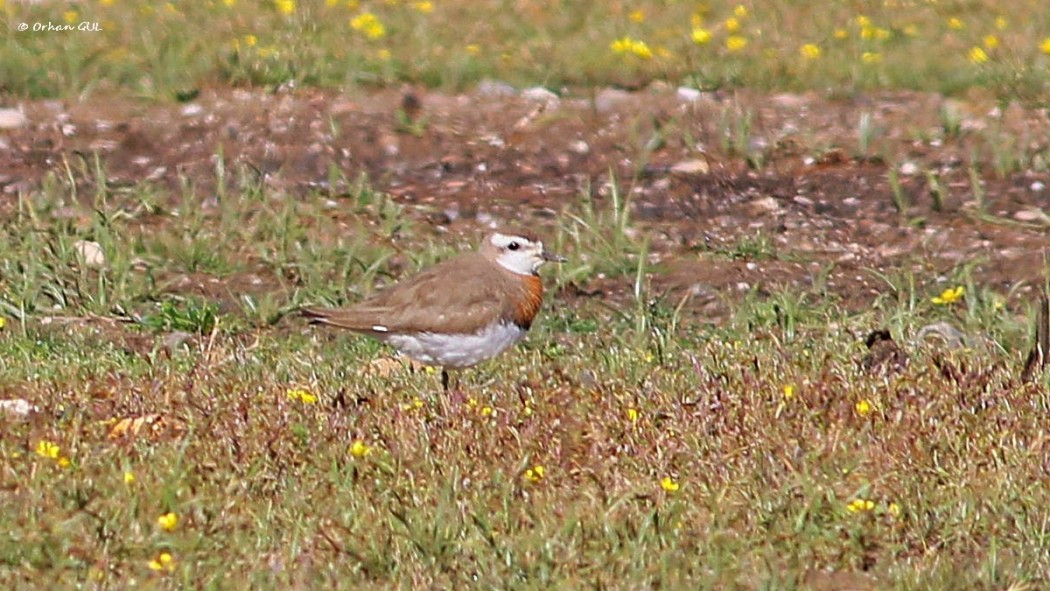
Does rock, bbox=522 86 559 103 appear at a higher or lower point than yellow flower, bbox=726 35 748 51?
higher

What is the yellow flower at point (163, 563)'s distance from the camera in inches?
223

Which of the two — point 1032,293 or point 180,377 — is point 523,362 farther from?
point 1032,293

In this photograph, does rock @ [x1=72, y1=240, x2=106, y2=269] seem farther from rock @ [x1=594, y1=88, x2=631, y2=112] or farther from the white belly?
rock @ [x1=594, y1=88, x2=631, y2=112]

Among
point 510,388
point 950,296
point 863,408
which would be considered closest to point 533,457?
point 510,388

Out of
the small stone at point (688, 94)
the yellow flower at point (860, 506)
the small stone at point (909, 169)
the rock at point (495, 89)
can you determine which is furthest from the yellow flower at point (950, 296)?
the rock at point (495, 89)

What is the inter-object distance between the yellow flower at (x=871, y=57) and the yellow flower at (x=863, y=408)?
689 cm

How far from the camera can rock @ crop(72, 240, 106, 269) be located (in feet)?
31.5

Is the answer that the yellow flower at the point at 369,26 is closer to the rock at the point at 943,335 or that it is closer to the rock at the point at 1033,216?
the rock at the point at 1033,216

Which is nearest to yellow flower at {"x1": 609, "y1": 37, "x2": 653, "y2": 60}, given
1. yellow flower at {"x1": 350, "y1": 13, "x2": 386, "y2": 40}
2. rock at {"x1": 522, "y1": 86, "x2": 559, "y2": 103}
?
rock at {"x1": 522, "y1": 86, "x2": 559, "y2": 103}

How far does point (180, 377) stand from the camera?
7.47m

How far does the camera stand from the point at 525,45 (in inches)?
553

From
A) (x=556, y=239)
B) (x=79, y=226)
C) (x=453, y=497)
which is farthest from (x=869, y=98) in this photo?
(x=453, y=497)

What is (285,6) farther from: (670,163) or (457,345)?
(457,345)

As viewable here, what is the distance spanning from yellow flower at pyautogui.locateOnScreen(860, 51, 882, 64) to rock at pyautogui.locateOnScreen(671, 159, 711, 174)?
8.02 feet
